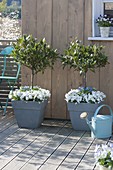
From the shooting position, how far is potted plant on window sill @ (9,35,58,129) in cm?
518

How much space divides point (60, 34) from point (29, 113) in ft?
3.57

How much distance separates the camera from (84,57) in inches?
199

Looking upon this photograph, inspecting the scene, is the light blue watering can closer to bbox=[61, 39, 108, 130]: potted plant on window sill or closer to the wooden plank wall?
bbox=[61, 39, 108, 130]: potted plant on window sill

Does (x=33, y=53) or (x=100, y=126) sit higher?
(x=33, y=53)

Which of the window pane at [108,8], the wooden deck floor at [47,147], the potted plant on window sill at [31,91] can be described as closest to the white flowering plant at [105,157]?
the wooden deck floor at [47,147]

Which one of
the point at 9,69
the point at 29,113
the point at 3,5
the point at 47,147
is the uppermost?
the point at 3,5

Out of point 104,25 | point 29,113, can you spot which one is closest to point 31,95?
point 29,113

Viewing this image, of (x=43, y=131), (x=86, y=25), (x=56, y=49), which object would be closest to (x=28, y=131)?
(x=43, y=131)

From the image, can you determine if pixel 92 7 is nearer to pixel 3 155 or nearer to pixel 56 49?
pixel 56 49

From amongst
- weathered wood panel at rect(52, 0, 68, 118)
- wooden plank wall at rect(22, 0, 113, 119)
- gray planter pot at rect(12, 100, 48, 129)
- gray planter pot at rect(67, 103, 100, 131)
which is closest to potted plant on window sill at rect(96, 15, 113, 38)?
wooden plank wall at rect(22, 0, 113, 119)

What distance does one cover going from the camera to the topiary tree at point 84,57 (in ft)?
16.5

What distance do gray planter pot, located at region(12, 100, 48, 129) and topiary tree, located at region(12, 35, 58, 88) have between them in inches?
16.4

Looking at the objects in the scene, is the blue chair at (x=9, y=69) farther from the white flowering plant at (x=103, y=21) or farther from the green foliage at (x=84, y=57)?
the white flowering plant at (x=103, y=21)

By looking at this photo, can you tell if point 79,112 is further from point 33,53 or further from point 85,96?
point 33,53
